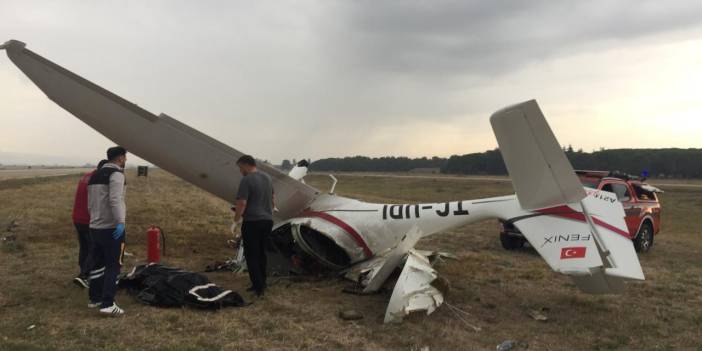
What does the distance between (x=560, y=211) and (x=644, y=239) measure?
7.86 meters

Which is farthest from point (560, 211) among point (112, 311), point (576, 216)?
point (112, 311)

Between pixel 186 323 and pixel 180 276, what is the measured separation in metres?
1.06

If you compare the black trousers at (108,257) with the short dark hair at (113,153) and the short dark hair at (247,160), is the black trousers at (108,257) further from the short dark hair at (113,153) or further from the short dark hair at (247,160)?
the short dark hair at (247,160)

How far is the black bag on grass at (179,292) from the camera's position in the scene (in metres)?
5.57

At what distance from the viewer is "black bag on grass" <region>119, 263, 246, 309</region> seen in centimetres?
557

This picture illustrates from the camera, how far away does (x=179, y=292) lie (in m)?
5.64

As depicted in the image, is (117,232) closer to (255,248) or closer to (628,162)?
(255,248)

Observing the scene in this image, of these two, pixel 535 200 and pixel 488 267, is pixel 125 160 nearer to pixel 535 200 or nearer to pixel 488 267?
pixel 535 200

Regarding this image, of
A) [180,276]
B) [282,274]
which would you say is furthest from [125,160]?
[282,274]

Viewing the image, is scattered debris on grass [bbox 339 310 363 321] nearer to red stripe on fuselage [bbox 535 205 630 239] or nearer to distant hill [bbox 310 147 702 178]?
red stripe on fuselage [bbox 535 205 630 239]

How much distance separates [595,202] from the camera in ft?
18.6

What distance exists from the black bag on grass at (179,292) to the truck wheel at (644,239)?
1023 cm

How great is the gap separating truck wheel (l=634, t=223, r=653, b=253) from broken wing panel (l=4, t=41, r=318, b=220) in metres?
8.85

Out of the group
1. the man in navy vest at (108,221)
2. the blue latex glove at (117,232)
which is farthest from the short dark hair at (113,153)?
the blue latex glove at (117,232)
